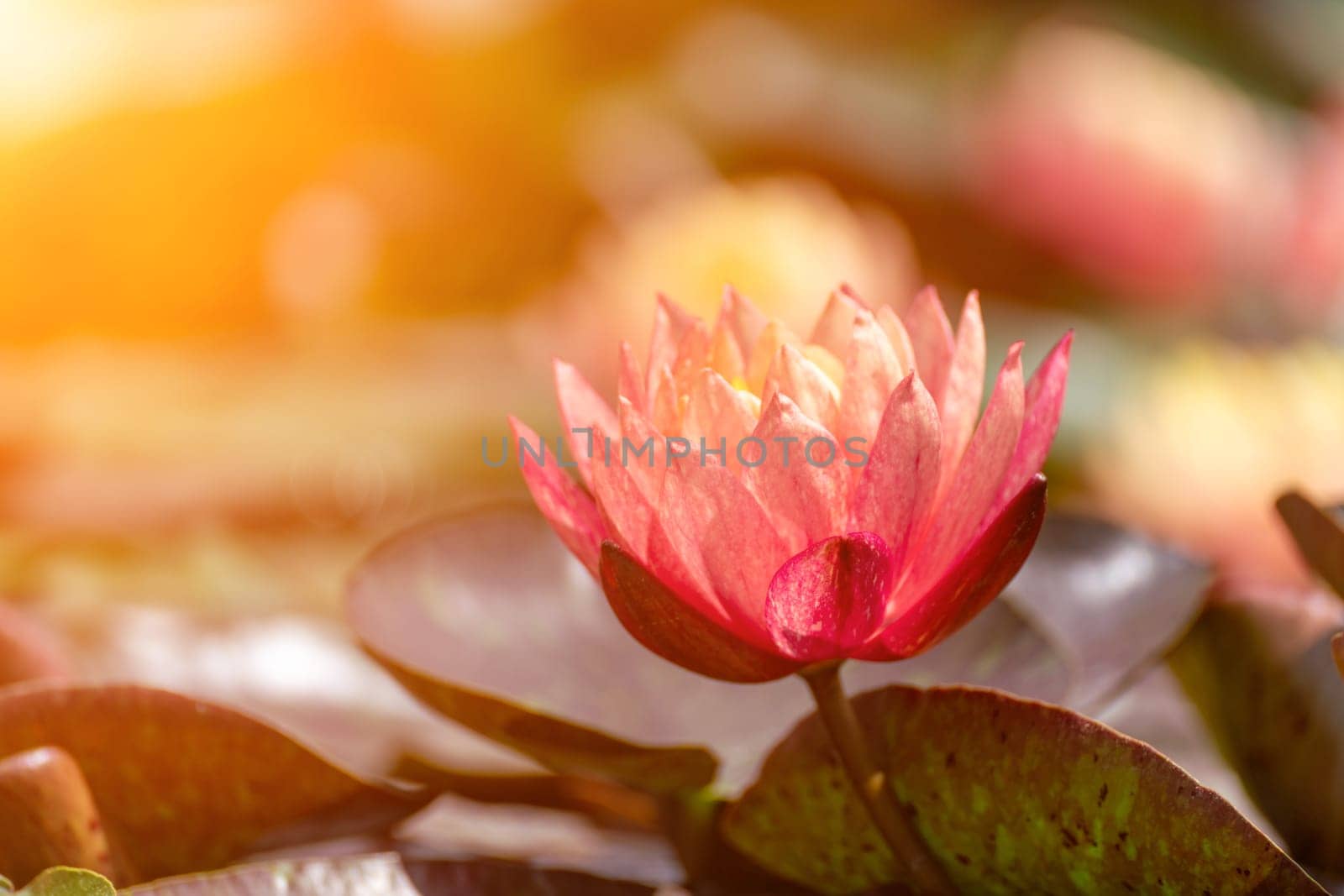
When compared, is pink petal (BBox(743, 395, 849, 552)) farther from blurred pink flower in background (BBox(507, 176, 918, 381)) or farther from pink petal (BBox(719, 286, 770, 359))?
blurred pink flower in background (BBox(507, 176, 918, 381))

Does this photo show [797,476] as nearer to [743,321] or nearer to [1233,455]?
[743,321]

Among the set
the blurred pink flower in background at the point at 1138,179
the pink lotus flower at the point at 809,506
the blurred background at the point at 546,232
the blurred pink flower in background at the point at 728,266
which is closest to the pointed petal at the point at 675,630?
the pink lotus flower at the point at 809,506

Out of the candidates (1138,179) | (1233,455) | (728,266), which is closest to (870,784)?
(1233,455)

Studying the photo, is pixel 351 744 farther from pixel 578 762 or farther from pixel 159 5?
pixel 159 5

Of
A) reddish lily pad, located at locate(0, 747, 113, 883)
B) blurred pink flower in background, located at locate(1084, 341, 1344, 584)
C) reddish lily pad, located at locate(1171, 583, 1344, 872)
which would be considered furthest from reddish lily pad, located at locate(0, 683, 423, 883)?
blurred pink flower in background, located at locate(1084, 341, 1344, 584)

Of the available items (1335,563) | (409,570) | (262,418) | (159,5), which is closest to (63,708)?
(409,570)

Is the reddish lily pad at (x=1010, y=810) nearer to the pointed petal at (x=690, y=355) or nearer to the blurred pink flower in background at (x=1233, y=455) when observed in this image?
the pointed petal at (x=690, y=355)
